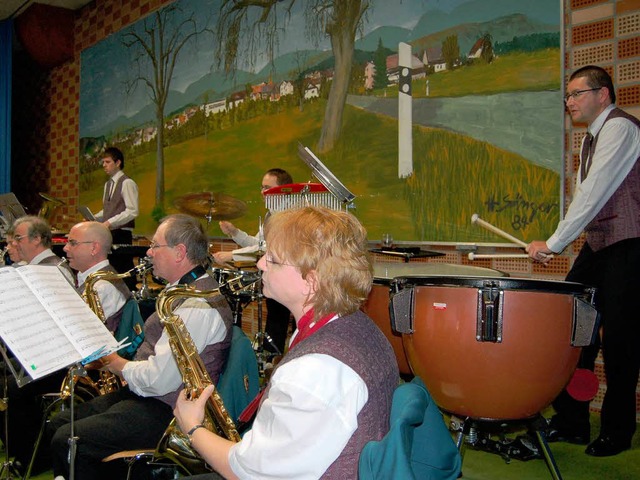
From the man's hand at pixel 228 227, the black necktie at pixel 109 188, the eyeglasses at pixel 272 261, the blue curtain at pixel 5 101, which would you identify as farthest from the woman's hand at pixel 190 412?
the blue curtain at pixel 5 101

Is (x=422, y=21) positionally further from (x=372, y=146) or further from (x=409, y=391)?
(x=409, y=391)

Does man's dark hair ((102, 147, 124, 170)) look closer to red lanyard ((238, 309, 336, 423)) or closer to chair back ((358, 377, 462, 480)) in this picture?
red lanyard ((238, 309, 336, 423))

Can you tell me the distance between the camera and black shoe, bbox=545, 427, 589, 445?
9.71ft

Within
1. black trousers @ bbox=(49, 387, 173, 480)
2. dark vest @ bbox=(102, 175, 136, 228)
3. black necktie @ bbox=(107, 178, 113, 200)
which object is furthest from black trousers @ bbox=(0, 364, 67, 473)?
black necktie @ bbox=(107, 178, 113, 200)

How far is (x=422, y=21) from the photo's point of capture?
14.1 feet

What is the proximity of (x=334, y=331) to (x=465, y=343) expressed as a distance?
100 cm

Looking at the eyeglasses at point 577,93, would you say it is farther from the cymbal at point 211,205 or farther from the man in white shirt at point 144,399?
the cymbal at point 211,205

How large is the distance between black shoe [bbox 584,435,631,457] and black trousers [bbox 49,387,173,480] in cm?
190

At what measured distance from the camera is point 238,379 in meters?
2.01

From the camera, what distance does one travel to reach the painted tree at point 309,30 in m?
4.88

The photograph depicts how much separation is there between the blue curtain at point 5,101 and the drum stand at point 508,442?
7.98 meters

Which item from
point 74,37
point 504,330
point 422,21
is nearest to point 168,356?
point 504,330

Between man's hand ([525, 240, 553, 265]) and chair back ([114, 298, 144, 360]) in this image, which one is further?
man's hand ([525, 240, 553, 265])

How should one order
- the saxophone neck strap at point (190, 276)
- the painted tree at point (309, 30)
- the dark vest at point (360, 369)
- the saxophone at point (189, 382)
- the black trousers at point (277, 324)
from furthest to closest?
the painted tree at point (309, 30) → the black trousers at point (277, 324) → the saxophone neck strap at point (190, 276) → the saxophone at point (189, 382) → the dark vest at point (360, 369)
